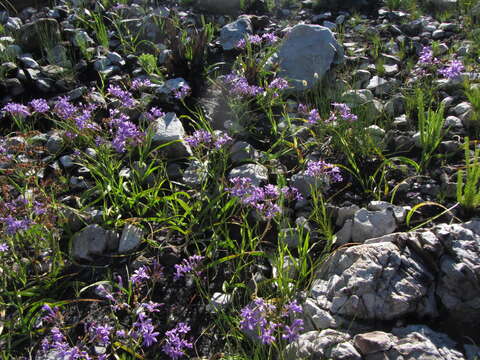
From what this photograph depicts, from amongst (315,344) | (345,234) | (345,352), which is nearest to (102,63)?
(345,234)

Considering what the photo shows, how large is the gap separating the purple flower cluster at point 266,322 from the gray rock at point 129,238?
1.25 metres

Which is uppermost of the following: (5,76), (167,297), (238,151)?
(5,76)

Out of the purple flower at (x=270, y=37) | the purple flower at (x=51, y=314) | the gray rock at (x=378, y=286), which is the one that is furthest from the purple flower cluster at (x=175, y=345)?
the purple flower at (x=270, y=37)

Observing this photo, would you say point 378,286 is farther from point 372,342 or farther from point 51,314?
point 51,314

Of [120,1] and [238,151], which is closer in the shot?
[238,151]

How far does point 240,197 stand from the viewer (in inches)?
141

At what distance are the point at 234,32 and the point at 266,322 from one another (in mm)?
4433

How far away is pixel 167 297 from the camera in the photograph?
3.39 m

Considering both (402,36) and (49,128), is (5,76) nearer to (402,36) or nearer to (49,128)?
(49,128)

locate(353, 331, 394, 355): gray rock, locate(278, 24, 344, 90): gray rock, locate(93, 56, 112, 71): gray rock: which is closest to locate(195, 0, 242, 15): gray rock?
locate(278, 24, 344, 90): gray rock

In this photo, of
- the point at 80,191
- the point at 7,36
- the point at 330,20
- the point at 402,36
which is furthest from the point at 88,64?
the point at 402,36

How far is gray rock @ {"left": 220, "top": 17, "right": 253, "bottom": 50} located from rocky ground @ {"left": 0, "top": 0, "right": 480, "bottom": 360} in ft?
0.08

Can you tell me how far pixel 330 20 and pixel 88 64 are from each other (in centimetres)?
365

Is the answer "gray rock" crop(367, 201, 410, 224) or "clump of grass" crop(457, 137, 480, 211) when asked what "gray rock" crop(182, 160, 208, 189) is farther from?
"clump of grass" crop(457, 137, 480, 211)
